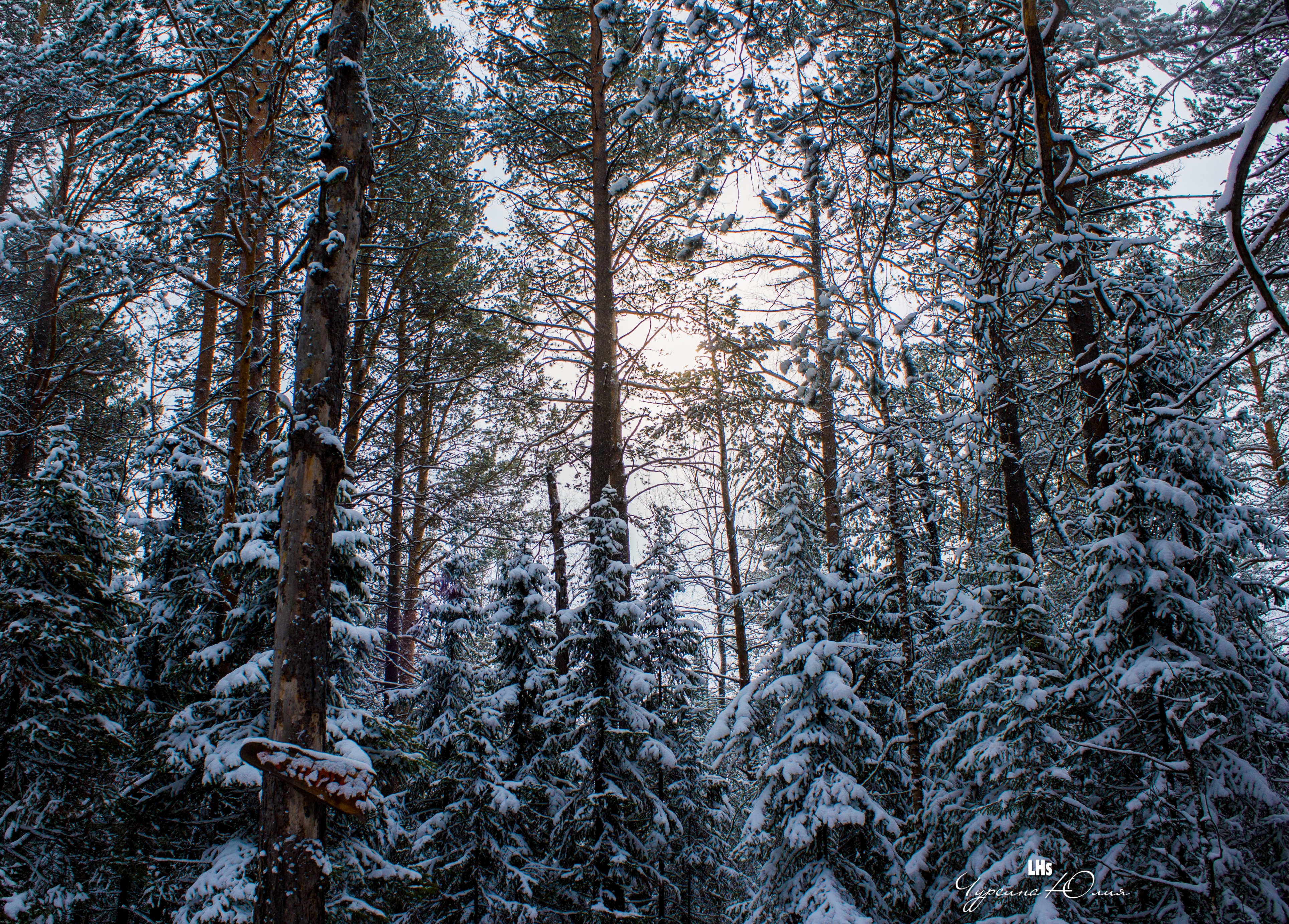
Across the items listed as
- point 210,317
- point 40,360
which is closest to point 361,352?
point 210,317

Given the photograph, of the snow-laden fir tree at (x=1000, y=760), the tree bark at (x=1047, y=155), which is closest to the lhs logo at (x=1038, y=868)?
the snow-laden fir tree at (x=1000, y=760)

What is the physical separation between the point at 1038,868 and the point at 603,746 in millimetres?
5736

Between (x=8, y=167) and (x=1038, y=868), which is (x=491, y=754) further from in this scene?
(x=8, y=167)

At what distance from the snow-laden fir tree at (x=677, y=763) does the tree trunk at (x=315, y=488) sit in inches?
287

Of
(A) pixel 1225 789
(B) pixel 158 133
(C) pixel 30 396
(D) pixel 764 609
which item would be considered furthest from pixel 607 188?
(A) pixel 1225 789


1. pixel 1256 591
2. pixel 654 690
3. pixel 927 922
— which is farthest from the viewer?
pixel 654 690

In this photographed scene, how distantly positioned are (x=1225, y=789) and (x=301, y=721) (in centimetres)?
723

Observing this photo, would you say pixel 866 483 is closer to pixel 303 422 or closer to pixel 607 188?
pixel 303 422

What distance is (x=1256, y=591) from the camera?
648 centimetres

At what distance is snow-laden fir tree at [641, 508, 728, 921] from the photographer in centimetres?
1073

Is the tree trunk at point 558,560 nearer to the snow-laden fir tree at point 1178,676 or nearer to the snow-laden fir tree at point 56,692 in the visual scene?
the snow-laden fir tree at point 56,692

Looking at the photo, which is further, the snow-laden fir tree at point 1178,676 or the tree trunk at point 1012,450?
the snow-laden fir tree at point 1178,676

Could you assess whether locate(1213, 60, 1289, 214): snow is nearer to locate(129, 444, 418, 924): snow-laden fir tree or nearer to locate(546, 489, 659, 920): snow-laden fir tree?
locate(129, 444, 418, 924): snow-laden fir tree

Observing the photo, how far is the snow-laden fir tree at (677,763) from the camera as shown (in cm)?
1073
